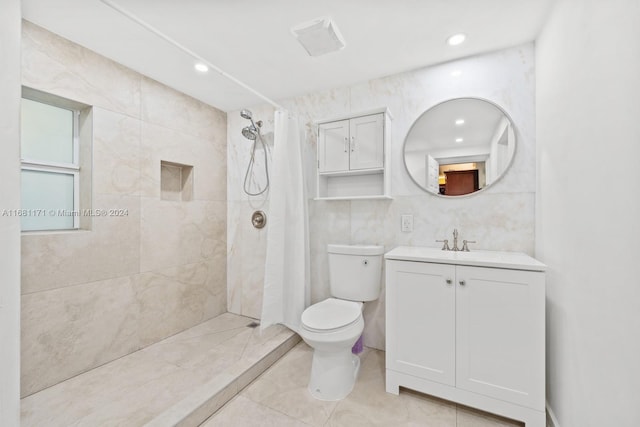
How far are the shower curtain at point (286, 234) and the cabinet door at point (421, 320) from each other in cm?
81

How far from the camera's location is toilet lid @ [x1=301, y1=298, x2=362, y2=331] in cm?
161

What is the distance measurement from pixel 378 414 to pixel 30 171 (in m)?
2.56

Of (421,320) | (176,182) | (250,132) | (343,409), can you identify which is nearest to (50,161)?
(176,182)

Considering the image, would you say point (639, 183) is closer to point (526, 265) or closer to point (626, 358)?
point (626, 358)

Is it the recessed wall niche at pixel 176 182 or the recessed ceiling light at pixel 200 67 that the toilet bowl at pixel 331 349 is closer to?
the recessed wall niche at pixel 176 182

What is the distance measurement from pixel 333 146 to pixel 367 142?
0.28 m

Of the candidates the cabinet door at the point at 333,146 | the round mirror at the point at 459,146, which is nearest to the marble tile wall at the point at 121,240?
the cabinet door at the point at 333,146

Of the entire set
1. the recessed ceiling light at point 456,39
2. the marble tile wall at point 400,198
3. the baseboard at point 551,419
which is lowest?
the baseboard at point 551,419

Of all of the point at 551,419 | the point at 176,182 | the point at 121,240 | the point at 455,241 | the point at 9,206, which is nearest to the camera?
the point at 9,206

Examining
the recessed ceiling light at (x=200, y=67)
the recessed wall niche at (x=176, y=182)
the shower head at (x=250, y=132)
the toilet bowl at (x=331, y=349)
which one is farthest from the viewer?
the shower head at (x=250, y=132)

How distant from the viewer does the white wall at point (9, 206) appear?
873 millimetres

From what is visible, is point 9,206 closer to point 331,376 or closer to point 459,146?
point 331,376

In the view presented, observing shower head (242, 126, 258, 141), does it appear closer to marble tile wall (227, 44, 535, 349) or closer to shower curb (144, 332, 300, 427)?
marble tile wall (227, 44, 535, 349)

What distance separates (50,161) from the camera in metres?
1.74
